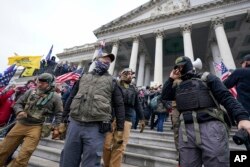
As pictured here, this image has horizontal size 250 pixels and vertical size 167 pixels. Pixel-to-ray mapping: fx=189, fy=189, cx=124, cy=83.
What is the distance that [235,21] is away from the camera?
66.1 ft

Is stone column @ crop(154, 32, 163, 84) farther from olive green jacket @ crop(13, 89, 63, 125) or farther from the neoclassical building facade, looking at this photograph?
olive green jacket @ crop(13, 89, 63, 125)

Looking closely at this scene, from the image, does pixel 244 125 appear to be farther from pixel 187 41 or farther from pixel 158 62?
pixel 187 41

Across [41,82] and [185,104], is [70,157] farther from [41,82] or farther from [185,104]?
[41,82]

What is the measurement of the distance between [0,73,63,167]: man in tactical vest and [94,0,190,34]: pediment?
21.5 meters

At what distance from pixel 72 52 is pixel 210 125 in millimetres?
35001

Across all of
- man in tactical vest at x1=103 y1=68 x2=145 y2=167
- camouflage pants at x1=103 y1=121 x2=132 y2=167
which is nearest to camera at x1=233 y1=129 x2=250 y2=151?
man in tactical vest at x1=103 y1=68 x2=145 y2=167

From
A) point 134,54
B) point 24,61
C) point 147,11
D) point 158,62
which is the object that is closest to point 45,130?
point 24,61

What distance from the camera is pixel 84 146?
2.43m

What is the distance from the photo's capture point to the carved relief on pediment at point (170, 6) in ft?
72.6

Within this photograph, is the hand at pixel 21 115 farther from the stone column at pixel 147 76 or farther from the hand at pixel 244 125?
the stone column at pixel 147 76

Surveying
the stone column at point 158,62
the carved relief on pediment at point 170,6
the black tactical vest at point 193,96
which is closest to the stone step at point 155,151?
the black tactical vest at point 193,96

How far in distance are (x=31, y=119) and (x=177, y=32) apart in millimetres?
21264

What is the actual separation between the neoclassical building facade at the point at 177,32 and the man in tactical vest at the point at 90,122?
619 inches

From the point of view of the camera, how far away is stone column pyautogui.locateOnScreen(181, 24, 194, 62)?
1763cm
